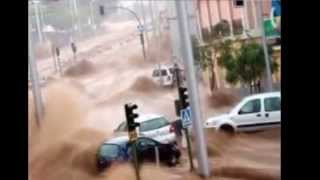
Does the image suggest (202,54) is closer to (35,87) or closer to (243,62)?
(243,62)

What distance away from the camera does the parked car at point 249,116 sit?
2.85 m

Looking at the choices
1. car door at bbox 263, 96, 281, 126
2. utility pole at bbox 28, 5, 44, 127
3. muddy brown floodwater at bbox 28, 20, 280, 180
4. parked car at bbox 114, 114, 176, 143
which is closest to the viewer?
utility pole at bbox 28, 5, 44, 127

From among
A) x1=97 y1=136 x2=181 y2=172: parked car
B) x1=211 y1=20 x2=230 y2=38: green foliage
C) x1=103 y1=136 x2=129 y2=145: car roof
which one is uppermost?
x1=211 y1=20 x2=230 y2=38: green foliage

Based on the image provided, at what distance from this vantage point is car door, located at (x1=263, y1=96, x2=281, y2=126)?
279cm

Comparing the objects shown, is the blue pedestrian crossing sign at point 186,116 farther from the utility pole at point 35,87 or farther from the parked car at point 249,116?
the utility pole at point 35,87

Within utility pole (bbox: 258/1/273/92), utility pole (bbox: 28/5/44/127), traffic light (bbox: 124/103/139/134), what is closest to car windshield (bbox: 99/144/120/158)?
traffic light (bbox: 124/103/139/134)

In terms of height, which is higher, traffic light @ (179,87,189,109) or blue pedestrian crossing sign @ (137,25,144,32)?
blue pedestrian crossing sign @ (137,25,144,32)

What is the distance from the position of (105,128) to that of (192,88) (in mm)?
507

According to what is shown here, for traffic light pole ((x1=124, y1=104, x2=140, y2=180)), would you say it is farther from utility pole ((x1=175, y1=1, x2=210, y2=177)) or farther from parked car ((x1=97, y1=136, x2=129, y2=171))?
utility pole ((x1=175, y1=1, x2=210, y2=177))

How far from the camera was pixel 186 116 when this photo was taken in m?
2.84

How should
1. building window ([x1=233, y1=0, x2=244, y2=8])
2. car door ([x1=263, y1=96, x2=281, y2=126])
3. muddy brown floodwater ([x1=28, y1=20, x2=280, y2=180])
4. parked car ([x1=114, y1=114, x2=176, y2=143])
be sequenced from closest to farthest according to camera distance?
muddy brown floodwater ([x1=28, y1=20, x2=280, y2=180]), parked car ([x1=114, y1=114, x2=176, y2=143]), car door ([x1=263, y1=96, x2=281, y2=126]), building window ([x1=233, y1=0, x2=244, y2=8])

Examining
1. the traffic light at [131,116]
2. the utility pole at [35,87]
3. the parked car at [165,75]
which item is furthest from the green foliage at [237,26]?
the utility pole at [35,87]
